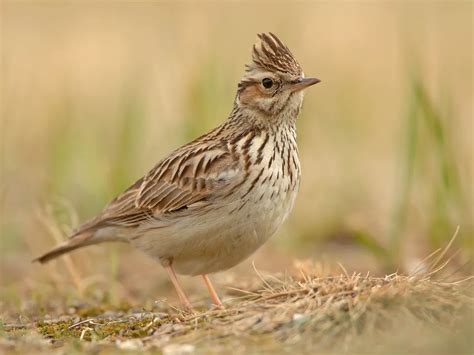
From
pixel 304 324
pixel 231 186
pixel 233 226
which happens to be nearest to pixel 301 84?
pixel 231 186

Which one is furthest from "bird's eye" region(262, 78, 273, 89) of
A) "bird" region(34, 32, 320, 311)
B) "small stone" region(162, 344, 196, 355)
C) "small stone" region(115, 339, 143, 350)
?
"small stone" region(162, 344, 196, 355)

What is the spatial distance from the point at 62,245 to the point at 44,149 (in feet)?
18.1

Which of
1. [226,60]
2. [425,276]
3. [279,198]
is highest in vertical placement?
[226,60]

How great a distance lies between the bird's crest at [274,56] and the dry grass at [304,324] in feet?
5.97

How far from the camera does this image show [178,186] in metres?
7.89

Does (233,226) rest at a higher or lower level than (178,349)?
higher

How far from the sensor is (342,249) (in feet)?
35.8

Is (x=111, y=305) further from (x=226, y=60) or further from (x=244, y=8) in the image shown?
(x=244, y=8)

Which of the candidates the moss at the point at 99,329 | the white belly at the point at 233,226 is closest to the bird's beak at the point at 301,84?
the white belly at the point at 233,226

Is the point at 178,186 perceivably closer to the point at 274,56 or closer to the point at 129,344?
the point at 274,56

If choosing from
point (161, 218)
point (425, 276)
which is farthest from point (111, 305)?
point (425, 276)

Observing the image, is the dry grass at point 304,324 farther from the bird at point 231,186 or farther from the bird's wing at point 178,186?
the bird's wing at point 178,186

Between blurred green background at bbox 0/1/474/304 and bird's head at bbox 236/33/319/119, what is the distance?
5.34 feet

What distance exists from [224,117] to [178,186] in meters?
2.60
